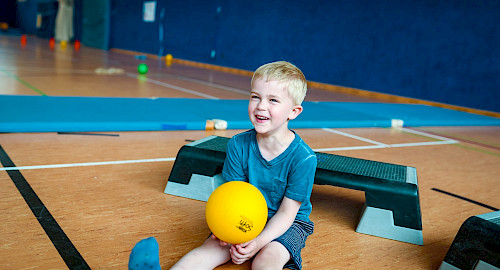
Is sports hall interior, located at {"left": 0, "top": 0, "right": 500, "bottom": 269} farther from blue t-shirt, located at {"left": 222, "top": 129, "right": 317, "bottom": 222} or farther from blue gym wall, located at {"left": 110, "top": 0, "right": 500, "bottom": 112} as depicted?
blue t-shirt, located at {"left": 222, "top": 129, "right": 317, "bottom": 222}

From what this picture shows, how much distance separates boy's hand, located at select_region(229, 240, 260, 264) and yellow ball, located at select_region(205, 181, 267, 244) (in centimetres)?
2

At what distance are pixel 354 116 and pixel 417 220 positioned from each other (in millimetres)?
2916

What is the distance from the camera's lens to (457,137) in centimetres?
432

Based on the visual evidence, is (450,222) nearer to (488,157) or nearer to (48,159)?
(488,157)

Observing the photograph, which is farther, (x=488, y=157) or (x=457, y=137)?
(x=457, y=137)

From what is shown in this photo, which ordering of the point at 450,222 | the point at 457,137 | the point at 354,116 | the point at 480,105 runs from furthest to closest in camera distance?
1. the point at 480,105
2. the point at 354,116
3. the point at 457,137
4. the point at 450,222

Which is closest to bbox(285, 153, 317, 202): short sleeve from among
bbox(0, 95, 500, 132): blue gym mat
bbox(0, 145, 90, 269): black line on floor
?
bbox(0, 145, 90, 269): black line on floor

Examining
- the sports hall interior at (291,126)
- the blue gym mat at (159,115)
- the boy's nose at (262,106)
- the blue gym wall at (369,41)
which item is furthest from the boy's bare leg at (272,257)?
the blue gym wall at (369,41)

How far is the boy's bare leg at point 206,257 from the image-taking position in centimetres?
137

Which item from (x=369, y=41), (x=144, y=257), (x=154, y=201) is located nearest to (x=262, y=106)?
(x=144, y=257)

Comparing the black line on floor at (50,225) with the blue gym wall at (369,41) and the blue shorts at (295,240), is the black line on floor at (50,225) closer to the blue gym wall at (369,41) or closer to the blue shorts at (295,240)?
the blue shorts at (295,240)

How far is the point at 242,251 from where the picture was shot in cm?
140

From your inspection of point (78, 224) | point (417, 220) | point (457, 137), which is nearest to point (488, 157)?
point (457, 137)

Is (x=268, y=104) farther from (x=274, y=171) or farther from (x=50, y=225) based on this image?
(x=50, y=225)
